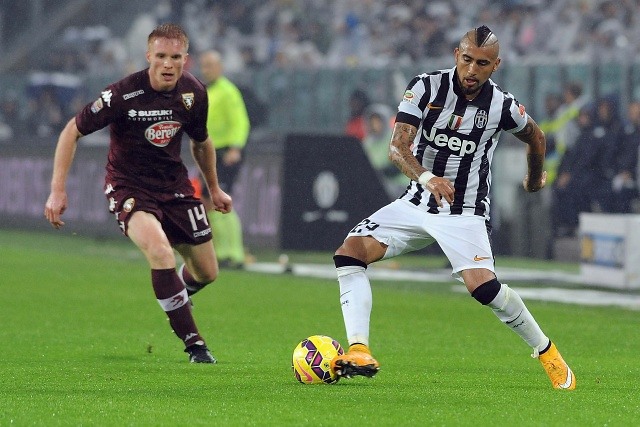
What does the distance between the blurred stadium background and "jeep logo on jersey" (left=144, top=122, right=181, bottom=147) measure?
417 inches

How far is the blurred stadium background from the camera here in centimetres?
1980

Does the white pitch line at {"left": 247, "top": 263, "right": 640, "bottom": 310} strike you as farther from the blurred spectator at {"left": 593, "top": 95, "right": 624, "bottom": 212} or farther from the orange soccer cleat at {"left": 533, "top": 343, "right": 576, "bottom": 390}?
the orange soccer cleat at {"left": 533, "top": 343, "right": 576, "bottom": 390}

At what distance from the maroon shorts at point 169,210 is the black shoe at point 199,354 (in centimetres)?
82

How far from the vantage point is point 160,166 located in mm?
9078

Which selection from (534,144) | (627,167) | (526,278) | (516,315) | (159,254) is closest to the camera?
(516,315)

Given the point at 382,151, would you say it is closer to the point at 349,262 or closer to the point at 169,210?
the point at 169,210

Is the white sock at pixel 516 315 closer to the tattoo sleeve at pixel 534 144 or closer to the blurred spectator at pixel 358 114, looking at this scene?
the tattoo sleeve at pixel 534 144

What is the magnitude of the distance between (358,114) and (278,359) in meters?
12.8

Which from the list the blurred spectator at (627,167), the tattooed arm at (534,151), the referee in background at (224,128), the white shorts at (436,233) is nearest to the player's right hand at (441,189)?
the white shorts at (436,233)

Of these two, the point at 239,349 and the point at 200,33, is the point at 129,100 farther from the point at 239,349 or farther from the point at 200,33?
the point at 200,33

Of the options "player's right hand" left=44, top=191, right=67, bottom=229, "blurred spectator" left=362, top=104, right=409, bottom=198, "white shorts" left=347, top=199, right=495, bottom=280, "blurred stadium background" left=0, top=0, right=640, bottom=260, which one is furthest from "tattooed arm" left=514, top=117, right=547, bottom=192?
"blurred spectator" left=362, top=104, right=409, bottom=198

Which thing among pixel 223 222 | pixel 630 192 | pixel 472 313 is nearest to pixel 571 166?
pixel 630 192

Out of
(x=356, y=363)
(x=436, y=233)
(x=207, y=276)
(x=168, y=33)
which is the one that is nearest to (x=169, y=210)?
(x=207, y=276)

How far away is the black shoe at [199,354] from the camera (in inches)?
342
